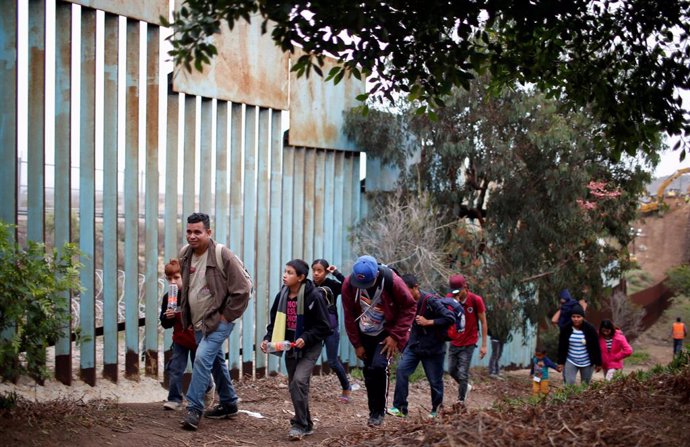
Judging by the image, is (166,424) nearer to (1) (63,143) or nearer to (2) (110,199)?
(2) (110,199)

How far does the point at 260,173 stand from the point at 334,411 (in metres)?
4.28

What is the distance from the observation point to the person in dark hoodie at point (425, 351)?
916 centimetres

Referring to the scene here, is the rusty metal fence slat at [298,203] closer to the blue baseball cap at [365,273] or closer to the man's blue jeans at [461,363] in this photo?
the man's blue jeans at [461,363]

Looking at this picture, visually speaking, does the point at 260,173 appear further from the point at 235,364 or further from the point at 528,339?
the point at 528,339

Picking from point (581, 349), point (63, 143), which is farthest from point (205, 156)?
point (581, 349)

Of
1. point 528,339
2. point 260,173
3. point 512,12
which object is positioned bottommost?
point 528,339

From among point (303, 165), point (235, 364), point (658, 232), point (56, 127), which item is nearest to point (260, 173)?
point (303, 165)

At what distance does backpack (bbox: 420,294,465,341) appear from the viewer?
361 inches

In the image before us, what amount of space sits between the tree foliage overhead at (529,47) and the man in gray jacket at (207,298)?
6.27ft

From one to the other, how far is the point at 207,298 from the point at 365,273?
1.50 meters

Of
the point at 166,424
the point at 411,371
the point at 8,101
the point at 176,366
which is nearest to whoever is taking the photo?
the point at 166,424

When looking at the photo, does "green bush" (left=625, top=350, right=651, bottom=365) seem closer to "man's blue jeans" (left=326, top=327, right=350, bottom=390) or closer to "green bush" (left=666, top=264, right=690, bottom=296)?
"green bush" (left=666, top=264, right=690, bottom=296)

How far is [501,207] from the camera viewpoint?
16188mm

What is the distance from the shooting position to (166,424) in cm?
789
